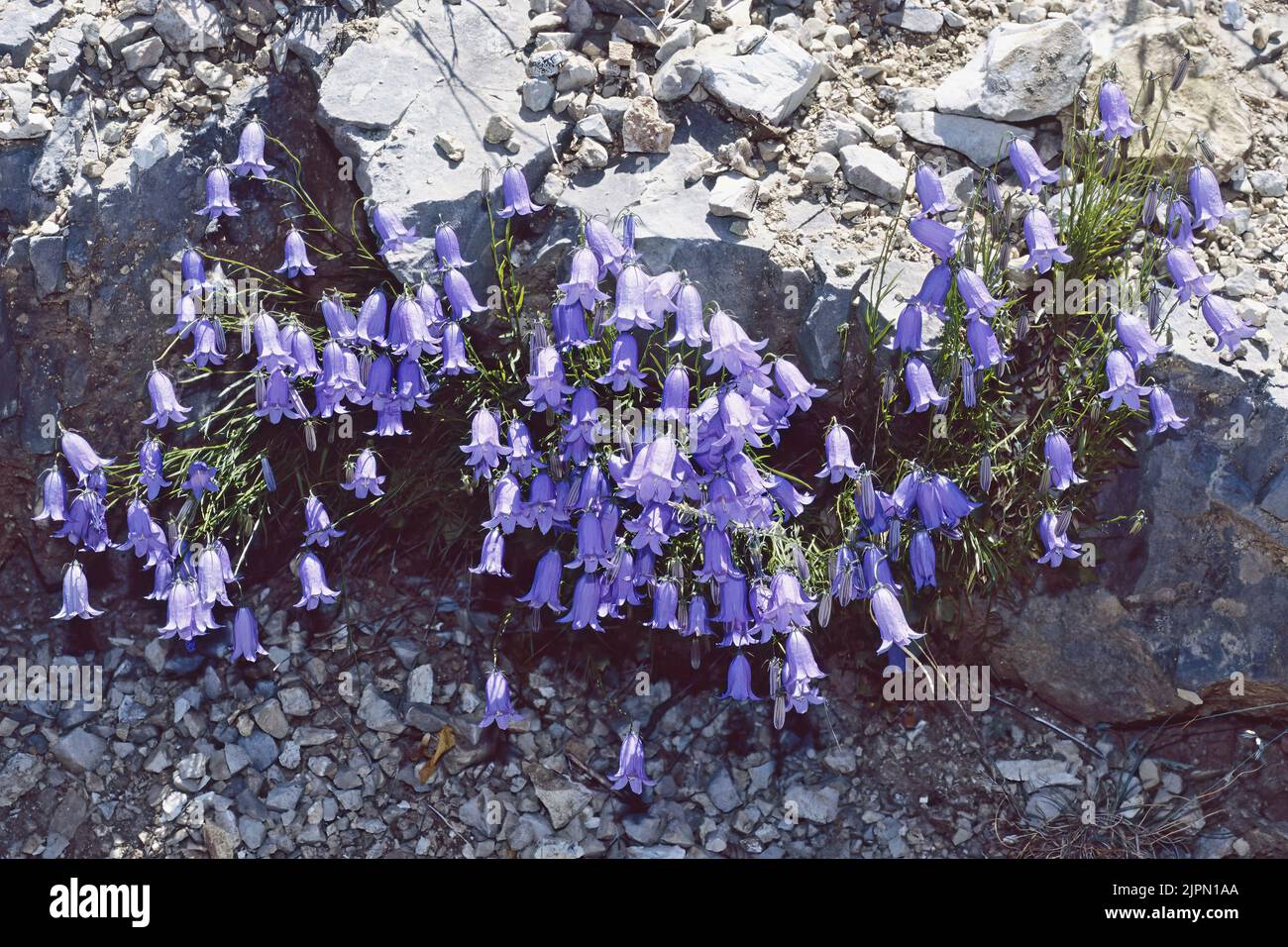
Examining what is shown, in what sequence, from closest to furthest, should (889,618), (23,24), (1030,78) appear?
1. (889,618)
2. (1030,78)
3. (23,24)

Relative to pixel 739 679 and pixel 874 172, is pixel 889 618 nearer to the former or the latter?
pixel 739 679

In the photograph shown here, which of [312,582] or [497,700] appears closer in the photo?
[497,700]

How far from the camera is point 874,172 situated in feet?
21.9

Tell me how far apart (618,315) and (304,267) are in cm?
163

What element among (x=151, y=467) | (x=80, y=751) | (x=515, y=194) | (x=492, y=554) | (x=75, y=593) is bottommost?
(x=80, y=751)

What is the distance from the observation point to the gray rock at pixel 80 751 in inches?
254

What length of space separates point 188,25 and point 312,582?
2.93 m

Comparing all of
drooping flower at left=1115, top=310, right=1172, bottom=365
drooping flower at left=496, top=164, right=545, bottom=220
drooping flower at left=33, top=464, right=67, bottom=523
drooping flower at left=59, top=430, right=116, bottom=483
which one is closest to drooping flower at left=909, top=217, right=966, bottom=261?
drooping flower at left=1115, top=310, right=1172, bottom=365

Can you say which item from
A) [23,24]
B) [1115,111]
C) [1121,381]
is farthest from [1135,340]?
[23,24]

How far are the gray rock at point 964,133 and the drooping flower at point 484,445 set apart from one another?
260cm

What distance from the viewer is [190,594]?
20.5ft

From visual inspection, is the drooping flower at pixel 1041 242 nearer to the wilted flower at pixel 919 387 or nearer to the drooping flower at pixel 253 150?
the wilted flower at pixel 919 387

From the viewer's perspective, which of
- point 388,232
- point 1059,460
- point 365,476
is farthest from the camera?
point 388,232

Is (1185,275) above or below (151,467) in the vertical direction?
above
